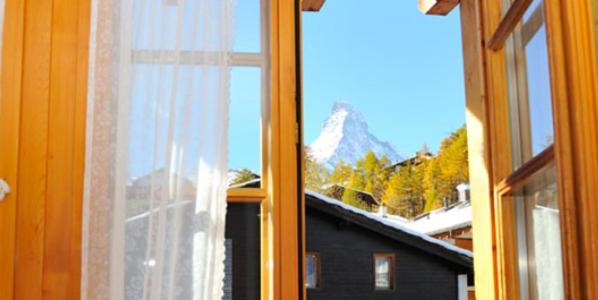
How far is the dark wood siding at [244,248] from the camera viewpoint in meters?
1.98

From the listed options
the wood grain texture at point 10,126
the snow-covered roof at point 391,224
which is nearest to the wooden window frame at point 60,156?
the wood grain texture at point 10,126

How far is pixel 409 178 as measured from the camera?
1305cm

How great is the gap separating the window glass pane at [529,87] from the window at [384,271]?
9295mm

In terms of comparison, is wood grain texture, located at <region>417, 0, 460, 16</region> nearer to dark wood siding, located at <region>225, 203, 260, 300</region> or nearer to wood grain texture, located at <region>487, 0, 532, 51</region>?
wood grain texture, located at <region>487, 0, 532, 51</region>

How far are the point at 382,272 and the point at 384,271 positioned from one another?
0.03 m

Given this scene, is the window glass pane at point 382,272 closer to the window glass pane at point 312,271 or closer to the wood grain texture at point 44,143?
the window glass pane at point 312,271

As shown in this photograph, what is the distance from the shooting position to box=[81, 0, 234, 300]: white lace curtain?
187 centimetres

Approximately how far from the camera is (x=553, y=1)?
1.90m

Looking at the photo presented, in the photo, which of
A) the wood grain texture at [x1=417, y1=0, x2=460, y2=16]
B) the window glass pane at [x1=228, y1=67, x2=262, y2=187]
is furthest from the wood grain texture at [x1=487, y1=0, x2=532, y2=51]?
the wood grain texture at [x1=417, y1=0, x2=460, y2=16]

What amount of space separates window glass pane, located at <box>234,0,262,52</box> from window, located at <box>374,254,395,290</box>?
373 inches

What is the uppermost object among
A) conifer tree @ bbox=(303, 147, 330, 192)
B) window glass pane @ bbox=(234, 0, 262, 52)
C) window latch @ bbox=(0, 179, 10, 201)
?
conifer tree @ bbox=(303, 147, 330, 192)

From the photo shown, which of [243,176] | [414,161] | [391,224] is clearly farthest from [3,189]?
[414,161]

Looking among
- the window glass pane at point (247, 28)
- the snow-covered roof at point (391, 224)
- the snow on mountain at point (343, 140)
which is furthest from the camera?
the snow on mountain at point (343, 140)

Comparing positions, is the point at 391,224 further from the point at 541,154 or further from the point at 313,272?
the point at 541,154
